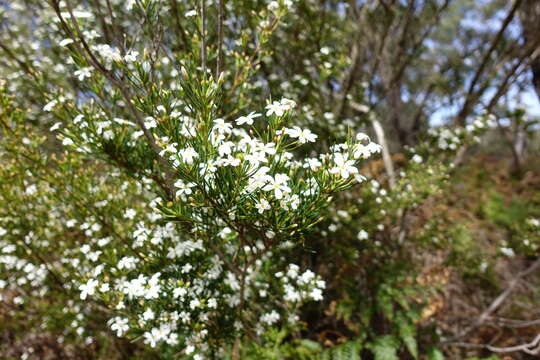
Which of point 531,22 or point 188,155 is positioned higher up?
Result: point 531,22

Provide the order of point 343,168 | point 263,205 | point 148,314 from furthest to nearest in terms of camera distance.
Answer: point 148,314 < point 263,205 < point 343,168

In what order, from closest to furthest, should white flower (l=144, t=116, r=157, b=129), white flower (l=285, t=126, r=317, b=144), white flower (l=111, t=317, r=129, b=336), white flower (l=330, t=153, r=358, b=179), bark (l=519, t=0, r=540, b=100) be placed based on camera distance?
white flower (l=330, t=153, r=358, b=179) → white flower (l=285, t=126, r=317, b=144) → white flower (l=144, t=116, r=157, b=129) → white flower (l=111, t=317, r=129, b=336) → bark (l=519, t=0, r=540, b=100)

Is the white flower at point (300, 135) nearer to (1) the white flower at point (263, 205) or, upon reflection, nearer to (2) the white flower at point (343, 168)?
(2) the white flower at point (343, 168)

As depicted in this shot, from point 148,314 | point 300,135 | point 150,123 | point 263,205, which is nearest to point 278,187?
point 263,205

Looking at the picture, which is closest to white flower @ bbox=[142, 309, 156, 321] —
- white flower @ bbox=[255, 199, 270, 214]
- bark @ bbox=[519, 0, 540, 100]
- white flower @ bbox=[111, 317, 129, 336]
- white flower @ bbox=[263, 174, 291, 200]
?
white flower @ bbox=[111, 317, 129, 336]

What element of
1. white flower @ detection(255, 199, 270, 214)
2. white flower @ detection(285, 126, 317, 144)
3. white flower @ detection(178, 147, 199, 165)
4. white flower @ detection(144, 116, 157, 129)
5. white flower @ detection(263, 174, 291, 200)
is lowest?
white flower @ detection(255, 199, 270, 214)

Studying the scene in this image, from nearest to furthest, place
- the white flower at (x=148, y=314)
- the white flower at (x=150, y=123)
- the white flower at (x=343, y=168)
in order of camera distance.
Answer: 1. the white flower at (x=343, y=168)
2. the white flower at (x=150, y=123)
3. the white flower at (x=148, y=314)

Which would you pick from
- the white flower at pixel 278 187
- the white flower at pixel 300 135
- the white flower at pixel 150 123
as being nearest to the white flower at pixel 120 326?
the white flower at pixel 150 123

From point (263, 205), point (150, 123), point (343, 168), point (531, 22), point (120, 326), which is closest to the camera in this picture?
point (343, 168)

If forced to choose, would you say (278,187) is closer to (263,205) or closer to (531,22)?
(263,205)

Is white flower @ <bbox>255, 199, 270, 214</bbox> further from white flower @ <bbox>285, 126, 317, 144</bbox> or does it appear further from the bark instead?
the bark

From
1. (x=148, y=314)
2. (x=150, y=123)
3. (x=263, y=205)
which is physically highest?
(x=150, y=123)
